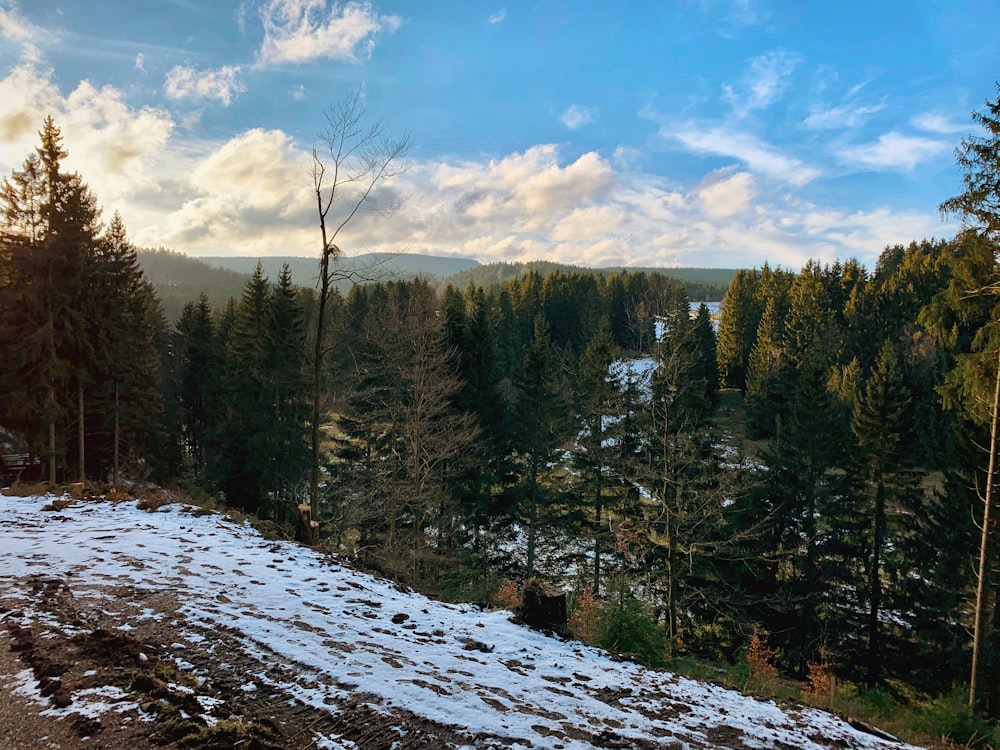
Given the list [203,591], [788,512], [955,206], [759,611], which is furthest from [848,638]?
[203,591]

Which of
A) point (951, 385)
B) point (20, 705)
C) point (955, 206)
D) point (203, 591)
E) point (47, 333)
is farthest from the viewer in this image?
point (47, 333)

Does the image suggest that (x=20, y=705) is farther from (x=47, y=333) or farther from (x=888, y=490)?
(x=888, y=490)

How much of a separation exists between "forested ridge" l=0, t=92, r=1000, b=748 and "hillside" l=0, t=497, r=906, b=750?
2.71 meters

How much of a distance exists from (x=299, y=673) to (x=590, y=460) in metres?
19.8

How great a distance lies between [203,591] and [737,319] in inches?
2725

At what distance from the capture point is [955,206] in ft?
34.7

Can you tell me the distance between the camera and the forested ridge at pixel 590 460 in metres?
14.0

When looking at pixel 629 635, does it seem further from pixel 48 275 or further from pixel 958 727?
pixel 48 275

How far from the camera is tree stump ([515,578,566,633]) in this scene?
6.66m

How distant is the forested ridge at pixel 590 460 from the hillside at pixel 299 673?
2705 mm

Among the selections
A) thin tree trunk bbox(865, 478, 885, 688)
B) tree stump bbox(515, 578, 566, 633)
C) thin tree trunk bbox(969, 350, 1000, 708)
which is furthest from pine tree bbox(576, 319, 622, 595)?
tree stump bbox(515, 578, 566, 633)

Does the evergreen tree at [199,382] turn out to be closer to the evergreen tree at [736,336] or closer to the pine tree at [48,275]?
the pine tree at [48,275]

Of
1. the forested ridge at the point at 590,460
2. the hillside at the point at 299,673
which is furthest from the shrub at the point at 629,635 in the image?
the hillside at the point at 299,673

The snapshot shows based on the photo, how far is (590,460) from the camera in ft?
76.4
